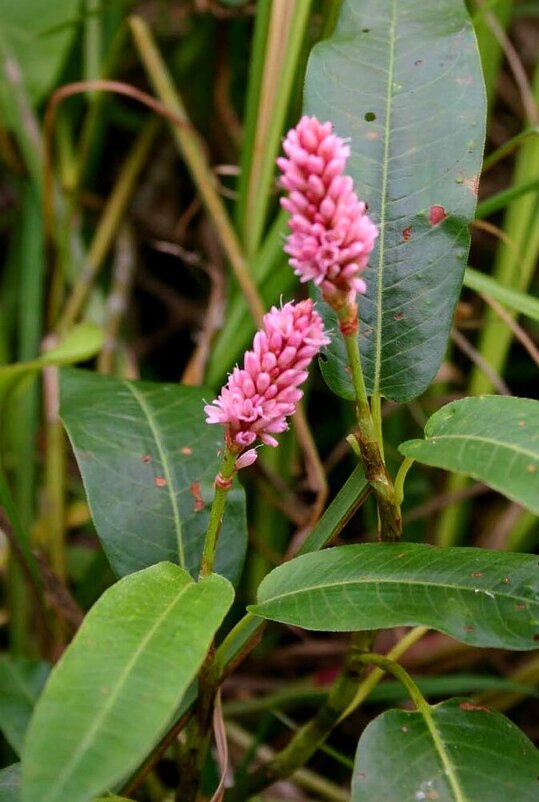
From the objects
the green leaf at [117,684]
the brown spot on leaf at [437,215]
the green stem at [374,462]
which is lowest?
the green leaf at [117,684]

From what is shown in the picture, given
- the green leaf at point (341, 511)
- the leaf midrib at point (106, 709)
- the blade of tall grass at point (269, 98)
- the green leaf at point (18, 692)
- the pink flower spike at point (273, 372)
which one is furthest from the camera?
the blade of tall grass at point (269, 98)

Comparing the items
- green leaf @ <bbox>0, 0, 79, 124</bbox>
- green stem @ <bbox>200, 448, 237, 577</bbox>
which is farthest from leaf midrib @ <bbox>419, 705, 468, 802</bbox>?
green leaf @ <bbox>0, 0, 79, 124</bbox>

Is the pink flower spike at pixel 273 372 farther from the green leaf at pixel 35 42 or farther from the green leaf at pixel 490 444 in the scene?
the green leaf at pixel 35 42

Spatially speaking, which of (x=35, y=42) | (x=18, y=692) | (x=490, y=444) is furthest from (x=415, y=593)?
(x=35, y=42)

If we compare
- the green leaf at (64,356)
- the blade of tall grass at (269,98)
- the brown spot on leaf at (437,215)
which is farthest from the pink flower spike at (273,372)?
the blade of tall grass at (269,98)

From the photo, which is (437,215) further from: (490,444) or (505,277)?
(505,277)

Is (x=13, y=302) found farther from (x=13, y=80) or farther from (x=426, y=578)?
(x=426, y=578)

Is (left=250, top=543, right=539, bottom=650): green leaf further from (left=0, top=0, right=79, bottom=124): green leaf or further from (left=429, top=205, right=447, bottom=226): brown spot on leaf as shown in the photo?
(left=0, top=0, right=79, bottom=124): green leaf
